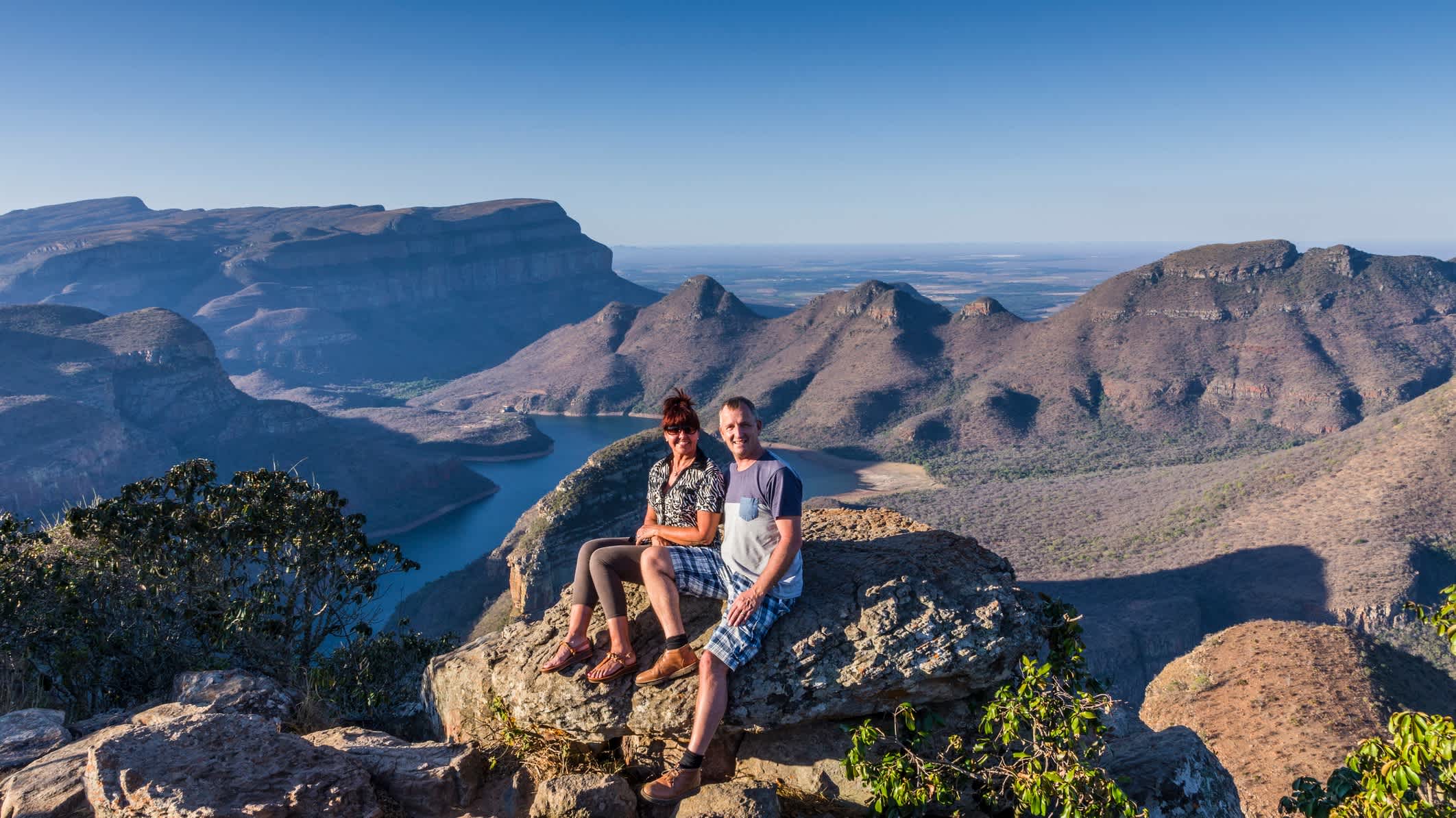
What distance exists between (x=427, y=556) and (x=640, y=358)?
2837 inches

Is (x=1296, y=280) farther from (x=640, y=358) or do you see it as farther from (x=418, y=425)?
(x=418, y=425)

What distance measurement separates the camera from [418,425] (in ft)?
385

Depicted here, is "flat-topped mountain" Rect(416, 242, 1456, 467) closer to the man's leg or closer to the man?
the man

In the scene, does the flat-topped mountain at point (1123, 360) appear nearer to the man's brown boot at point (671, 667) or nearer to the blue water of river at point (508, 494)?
the blue water of river at point (508, 494)

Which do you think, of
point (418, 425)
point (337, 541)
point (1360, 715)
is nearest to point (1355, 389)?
point (1360, 715)

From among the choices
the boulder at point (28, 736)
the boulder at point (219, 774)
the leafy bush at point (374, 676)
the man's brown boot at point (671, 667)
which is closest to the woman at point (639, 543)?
the man's brown boot at point (671, 667)

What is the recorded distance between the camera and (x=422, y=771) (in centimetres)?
629

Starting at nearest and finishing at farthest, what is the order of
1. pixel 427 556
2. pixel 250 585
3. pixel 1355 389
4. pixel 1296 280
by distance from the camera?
pixel 250 585
pixel 427 556
pixel 1355 389
pixel 1296 280

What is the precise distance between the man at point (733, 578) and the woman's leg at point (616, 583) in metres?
0.29

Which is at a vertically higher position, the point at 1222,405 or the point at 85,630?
the point at 85,630

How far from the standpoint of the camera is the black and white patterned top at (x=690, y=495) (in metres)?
6.80

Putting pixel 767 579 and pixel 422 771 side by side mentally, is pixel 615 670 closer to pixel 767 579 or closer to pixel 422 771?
pixel 767 579

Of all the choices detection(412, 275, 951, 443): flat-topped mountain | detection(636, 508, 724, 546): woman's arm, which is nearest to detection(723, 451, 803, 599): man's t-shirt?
detection(636, 508, 724, 546): woman's arm

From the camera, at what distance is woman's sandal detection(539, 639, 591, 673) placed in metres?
6.66
